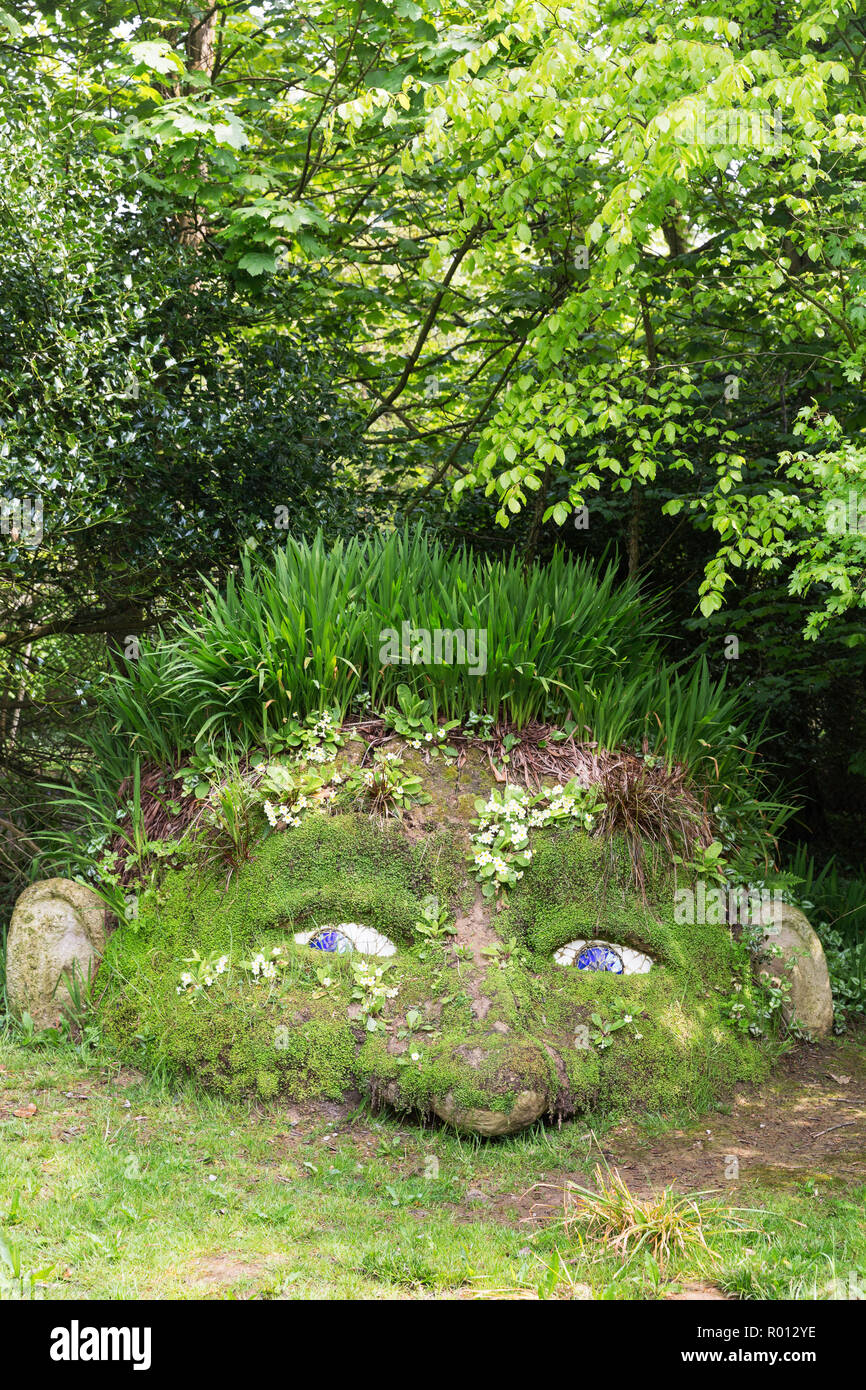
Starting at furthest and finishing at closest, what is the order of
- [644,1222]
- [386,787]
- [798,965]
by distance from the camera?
[798,965]
[386,787]
[644,1222]


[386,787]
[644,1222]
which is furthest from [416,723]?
[644,1222]

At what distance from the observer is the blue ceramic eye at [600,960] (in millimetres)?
5102

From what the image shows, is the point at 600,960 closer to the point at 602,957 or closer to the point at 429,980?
the point at 602,957

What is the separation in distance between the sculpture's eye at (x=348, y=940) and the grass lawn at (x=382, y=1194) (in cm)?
69

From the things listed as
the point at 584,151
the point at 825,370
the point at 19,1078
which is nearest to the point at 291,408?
the point at 584,151

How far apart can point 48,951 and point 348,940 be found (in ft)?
4.96

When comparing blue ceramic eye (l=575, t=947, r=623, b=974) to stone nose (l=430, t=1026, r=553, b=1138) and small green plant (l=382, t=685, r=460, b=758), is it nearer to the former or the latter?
stone nose (l=430, t=1026, r=553, b=1138)

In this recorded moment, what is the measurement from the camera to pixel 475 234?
6.77m

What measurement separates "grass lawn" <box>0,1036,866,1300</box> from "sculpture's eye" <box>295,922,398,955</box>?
2.28 feet

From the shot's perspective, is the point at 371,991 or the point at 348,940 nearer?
the point at 371,991

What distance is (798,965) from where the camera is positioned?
5.75 metres

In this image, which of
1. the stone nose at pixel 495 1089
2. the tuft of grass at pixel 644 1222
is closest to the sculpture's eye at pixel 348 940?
the stone nose at pixel 495 1089

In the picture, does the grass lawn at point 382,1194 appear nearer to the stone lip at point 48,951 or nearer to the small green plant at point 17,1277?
the small green plant at point 17,1277
